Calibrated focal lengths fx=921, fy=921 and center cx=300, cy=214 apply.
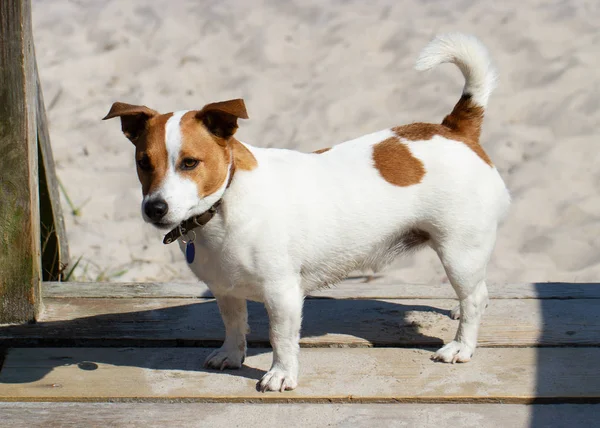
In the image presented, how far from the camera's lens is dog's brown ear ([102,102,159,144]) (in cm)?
299

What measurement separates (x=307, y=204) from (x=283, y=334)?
1.51 ft

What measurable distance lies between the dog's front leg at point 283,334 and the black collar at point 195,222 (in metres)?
0.34

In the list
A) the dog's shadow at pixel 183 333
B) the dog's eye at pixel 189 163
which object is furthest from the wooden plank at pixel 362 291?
the dog's eye at pixel 189 163

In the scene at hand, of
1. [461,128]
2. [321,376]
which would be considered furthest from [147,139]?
[461,128]

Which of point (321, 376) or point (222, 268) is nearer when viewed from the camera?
point (222, 268)

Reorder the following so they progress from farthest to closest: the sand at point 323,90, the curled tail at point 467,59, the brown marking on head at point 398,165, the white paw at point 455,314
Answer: the sand at point 323,90
the white paw at point 455,314
the curled tail at point 467,59
the brown marking on head at point 398,165

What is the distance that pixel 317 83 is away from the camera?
21.7 ft

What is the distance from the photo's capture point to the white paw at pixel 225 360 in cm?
337

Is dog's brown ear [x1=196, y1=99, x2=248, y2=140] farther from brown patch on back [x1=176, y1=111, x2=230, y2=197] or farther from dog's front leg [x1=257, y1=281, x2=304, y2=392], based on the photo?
dog's front leg [x1=257, y1=281, x2=304, y2=392]

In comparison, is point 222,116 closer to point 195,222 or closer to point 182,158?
point 182,158

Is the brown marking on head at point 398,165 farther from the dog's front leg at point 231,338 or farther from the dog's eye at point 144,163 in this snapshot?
the dog's eye at point 144,163

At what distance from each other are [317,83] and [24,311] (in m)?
3.41

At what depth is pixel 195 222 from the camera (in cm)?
305

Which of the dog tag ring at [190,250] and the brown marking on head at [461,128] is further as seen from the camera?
the brown marking on head at [461,128]
